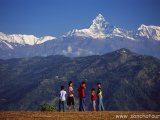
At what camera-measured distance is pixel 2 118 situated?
33.0m

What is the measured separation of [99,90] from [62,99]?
15.8 feet

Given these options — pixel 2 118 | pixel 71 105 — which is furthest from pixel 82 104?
pixel 2 118

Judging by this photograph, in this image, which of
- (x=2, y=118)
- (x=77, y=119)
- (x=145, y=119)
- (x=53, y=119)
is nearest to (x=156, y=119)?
(x=145, y=119)

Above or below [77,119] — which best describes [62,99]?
above

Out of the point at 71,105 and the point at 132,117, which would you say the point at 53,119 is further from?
the point at 71,105

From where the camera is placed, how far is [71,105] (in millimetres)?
45469

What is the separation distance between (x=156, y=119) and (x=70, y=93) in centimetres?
1427

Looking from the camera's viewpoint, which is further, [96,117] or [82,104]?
[82,104]

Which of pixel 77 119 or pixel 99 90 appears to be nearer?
pixel 77 119

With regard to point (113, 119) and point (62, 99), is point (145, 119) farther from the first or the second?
point (62, 99)

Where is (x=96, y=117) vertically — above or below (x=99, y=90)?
below

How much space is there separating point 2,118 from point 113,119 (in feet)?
33.3

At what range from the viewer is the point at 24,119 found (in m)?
32.4

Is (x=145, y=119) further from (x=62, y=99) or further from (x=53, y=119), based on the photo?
(x=62, y=99)
